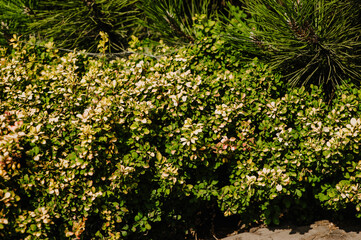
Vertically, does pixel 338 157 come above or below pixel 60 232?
above

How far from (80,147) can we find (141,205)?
78cm

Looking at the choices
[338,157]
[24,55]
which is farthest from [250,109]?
[24,55]

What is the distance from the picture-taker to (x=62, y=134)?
2494 millimetres

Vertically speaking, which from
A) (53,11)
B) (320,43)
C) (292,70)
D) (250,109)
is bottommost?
(250,109)

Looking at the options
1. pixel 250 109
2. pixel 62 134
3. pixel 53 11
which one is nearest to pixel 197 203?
pixel 250 109

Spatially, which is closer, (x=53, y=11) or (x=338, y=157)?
(x=338, y=157)

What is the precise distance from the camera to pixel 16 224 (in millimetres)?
2297

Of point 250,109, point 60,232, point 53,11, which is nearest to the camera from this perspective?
point 60,232

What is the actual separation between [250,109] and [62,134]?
1.62 metres

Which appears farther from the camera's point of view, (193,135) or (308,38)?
(308,38)

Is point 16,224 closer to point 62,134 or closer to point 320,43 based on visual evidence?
point 62,134

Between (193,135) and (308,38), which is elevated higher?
(308,38)

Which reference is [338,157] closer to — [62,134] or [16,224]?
[62,134]

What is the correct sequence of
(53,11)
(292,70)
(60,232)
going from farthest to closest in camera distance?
(53,11), (292,70), (60,232)
